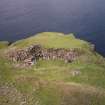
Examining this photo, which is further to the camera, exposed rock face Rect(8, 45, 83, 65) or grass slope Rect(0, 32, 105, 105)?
exposed rock face Rect(8, 45, 83, 65)

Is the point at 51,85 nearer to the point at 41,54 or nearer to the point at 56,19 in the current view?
the point at 41,54

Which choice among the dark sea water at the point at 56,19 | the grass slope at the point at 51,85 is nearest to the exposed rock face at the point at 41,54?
the grass slope at the point at 51,85

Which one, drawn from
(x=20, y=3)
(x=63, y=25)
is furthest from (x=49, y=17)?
(x=20, y=3)

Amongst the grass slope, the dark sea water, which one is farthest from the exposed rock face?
the dark sea water

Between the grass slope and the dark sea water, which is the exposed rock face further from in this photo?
the dark sea water

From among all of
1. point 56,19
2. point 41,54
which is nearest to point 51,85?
point 41,54
